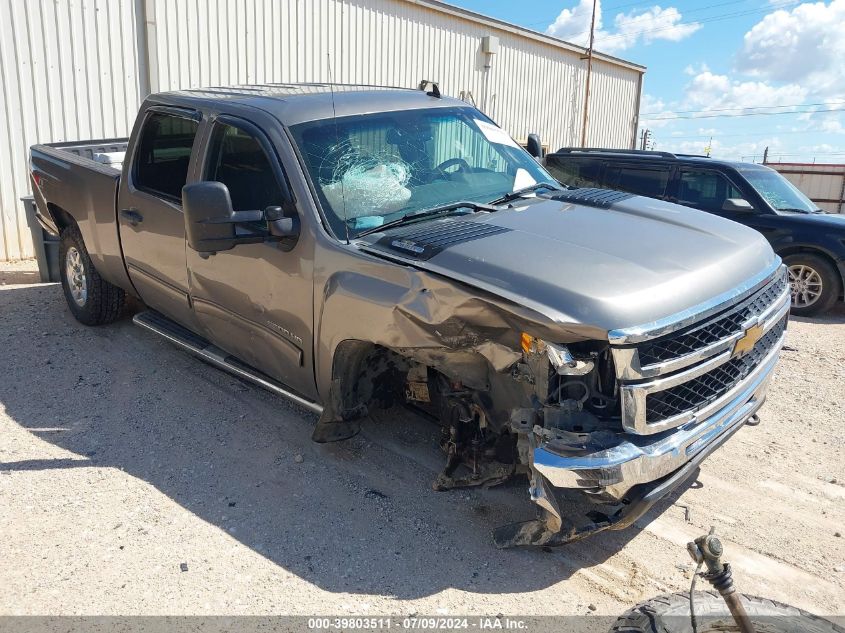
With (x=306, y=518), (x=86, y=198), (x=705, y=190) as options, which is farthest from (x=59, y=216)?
(x=705, y=190)

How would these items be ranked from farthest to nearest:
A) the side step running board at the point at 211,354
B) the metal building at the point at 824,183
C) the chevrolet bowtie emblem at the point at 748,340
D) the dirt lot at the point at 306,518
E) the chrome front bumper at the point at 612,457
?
the metal building at the point at 824,183 → the side step running board at the point at 211,354 → the chevrolet bowtie emblem at the point at 748,340 → the dirt lot at the point at 306,518 → the chrome front bumper at the point at 612,457

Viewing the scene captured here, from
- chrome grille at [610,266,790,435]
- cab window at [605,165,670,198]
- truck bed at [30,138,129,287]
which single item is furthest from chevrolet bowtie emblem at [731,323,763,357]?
cab window at [605,165,670,198]

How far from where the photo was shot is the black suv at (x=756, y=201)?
321 inches

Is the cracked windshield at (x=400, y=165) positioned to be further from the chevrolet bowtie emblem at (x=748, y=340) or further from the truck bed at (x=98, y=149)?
the truck bed at (x=98, y=149)

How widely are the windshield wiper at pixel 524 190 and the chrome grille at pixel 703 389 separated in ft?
5.06

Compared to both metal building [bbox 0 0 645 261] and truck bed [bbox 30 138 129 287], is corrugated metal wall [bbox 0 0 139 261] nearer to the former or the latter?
metal building [bbox 0 0 645 261]

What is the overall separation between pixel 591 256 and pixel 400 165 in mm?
1418

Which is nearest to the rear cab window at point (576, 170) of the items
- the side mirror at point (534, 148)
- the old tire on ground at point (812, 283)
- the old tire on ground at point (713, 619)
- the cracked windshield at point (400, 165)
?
the old tire on ground at point (812, 283)

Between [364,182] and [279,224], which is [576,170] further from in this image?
[279,224]

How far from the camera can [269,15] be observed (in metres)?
10.7

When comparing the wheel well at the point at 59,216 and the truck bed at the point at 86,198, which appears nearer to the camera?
the truck bed at the point at 86,198

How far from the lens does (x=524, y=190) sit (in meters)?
4.31

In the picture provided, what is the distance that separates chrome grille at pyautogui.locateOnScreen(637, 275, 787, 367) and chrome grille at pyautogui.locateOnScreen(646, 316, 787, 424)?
5.7 inches

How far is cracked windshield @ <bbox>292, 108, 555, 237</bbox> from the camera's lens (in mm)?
3775
